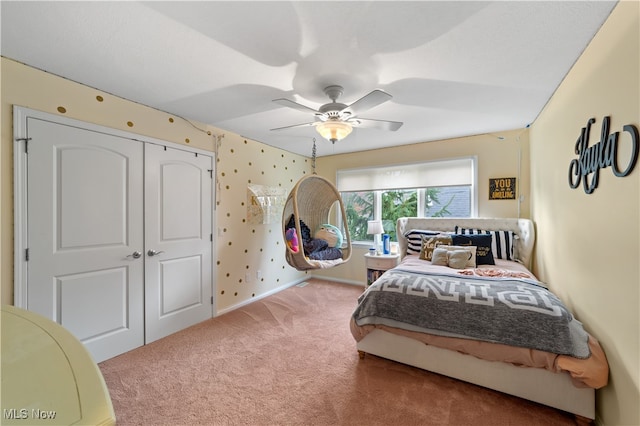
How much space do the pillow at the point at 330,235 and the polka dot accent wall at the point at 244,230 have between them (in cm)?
91

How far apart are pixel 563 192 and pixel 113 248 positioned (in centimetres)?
379

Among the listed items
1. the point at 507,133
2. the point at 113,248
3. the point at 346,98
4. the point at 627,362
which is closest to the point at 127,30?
the point at 346,98

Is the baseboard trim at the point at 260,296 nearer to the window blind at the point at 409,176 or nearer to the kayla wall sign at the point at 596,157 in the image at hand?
the window blind at the point at 409,176

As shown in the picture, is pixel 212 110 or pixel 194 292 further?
pixel 194 292

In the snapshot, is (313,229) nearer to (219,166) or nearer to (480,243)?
(219,166)

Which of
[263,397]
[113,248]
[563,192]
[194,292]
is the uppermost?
[563,192]

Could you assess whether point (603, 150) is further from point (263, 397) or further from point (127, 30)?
point (127, 30)

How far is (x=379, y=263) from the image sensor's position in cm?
374

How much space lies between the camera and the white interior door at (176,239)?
2.60m

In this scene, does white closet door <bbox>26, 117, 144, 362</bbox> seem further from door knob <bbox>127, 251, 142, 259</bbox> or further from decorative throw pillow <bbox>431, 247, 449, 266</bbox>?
decorative throw pillow <bbox>431, 247, 449, 266</bbox>

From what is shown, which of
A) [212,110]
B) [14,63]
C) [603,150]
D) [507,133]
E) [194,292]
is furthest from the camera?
[507,133]

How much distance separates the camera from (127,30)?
150cm

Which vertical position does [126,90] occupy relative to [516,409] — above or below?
above

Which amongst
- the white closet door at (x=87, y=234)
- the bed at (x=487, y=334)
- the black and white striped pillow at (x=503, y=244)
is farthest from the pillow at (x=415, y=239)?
the white closet door at (x=87, y=234)
